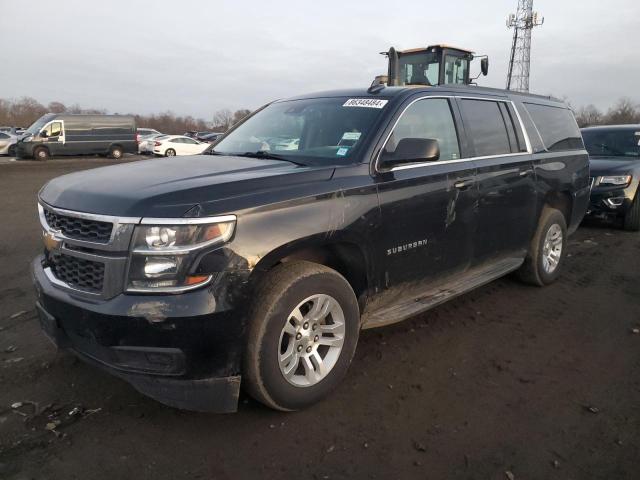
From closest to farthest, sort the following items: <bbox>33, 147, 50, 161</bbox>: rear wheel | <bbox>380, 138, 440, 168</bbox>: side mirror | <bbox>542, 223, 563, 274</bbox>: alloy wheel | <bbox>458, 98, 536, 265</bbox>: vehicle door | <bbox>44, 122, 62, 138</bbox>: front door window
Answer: <bbox>380, 138, 440, 168</bbox>: side mirror, <bbox>458, 98, 536, 265</bbox>: vehicle door, <bbox>542, 223, 563, 274</bbox>: alloy wheel, <bbox>33, 147, 50, 161</bbox>: rear wheel, <bbox>44, 122, 62, 138</bbox>: front door window

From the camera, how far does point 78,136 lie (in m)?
24.5

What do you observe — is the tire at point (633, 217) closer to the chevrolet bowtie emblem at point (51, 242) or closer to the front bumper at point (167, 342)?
the front bumper at point (167, 342)

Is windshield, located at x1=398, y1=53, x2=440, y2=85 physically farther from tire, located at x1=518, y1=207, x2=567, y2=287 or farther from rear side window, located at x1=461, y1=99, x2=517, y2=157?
rear side window, located at x1=461, y1=99, x2=517, y2=157

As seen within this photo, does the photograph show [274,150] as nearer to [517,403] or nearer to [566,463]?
[517,403]

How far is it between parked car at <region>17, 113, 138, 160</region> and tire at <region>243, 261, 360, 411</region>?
24762 mm

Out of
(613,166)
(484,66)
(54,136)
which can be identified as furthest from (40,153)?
(613,166)

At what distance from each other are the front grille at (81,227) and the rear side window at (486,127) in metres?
2.96

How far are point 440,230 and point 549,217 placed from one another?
208cm

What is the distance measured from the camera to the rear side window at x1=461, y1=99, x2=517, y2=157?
4180mm

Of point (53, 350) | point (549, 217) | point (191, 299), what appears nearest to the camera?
point (191, 299)

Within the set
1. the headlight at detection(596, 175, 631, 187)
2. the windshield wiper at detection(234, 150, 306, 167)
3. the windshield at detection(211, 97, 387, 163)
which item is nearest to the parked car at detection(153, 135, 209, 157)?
the headlight at detection(596, 175, 631, 187)

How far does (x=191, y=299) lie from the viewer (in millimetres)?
2428

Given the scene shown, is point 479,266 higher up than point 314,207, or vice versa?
point 314,207

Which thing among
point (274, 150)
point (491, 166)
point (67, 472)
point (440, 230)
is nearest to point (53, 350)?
point (67, 472)
